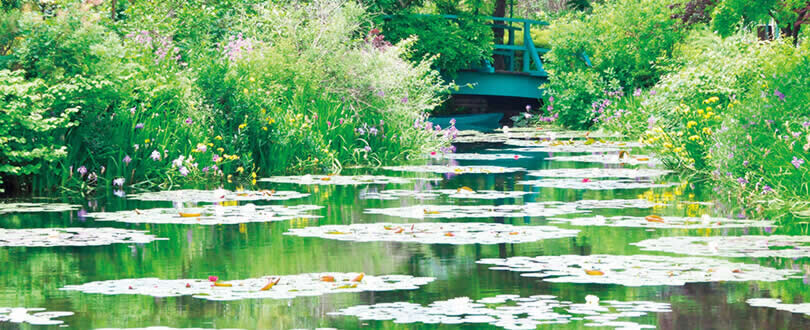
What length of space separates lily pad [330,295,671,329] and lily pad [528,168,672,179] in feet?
31.2

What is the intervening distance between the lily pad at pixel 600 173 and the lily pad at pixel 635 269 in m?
7.74

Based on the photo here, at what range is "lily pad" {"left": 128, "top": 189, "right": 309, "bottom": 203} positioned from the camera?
537 inches

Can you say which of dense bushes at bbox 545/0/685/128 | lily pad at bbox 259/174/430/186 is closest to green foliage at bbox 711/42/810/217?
lily pad at bbox 259/174/430/186

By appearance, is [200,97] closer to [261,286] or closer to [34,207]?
[34,207]

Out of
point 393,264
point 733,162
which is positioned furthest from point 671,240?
point 733,162

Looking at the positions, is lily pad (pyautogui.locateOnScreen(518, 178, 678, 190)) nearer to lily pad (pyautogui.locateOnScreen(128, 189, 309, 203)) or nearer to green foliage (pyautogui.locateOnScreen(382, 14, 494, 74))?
lily pad (pyautogui.locateOnScreen(128, 189, 309, 203))

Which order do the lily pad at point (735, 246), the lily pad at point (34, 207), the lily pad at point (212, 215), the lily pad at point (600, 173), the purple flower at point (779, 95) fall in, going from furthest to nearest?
1. the lily pad at point (600, 173)
2. the purple flower at point (779, 95)
3. the lily pad at point (34, 207)
4. the lily pad at point (212, 215)
5. the lily pad at point (735, 246)

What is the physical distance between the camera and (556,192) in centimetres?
1463

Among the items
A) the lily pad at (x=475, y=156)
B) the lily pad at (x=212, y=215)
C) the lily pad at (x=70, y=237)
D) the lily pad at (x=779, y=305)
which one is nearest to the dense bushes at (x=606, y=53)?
the lily pad at (x=475, y=156)

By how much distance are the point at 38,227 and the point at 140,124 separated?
13.3 ft

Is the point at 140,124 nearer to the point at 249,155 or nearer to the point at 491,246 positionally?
the point at 249,155

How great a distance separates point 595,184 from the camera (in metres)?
15.4

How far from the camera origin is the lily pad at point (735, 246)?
9.30 m

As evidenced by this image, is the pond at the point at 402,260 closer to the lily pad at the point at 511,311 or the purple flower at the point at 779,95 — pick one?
the lily pad at the point at 511,311
